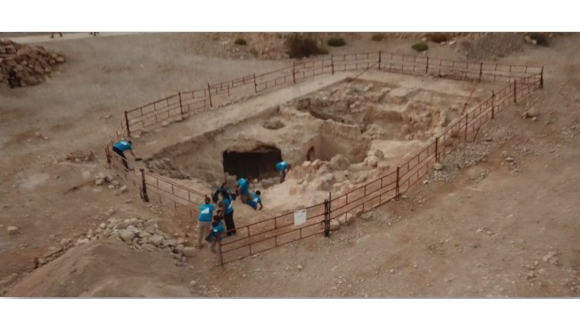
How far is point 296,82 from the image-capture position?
70.0 ft

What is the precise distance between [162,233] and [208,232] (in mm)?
1048

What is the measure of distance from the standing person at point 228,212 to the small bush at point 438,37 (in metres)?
16.5

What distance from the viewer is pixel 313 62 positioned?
23.8 metres

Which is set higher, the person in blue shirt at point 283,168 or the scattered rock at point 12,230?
the scattered rock at point 12,230

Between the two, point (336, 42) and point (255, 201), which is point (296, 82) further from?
point (255, 201)

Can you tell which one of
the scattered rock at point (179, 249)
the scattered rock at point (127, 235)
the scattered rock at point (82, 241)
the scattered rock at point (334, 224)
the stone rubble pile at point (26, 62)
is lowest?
the scattered rock at point (179, 249)

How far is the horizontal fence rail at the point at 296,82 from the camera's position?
38.3ft

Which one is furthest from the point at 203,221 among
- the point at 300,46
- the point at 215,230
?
the point at 300,46

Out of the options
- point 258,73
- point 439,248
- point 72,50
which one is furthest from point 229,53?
point 439,248

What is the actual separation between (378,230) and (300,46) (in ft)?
51.4

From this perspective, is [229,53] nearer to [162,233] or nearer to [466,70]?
[466,70]

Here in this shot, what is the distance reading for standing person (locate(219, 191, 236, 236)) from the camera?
37.3 ft

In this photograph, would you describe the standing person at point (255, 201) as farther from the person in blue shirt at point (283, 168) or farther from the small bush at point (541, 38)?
the small bush at point (541, 38)

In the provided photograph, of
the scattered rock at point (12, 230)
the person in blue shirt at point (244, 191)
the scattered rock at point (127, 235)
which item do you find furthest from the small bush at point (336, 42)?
the scattered rock at point (12, 230)
